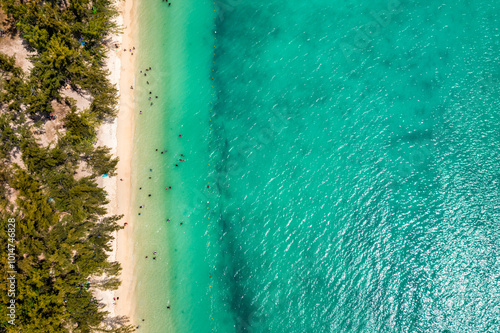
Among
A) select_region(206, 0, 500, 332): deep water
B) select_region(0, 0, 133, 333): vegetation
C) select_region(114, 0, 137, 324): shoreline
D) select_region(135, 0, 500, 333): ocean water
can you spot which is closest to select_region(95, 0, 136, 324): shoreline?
select_region(114, 0, 137, 324): shoreline

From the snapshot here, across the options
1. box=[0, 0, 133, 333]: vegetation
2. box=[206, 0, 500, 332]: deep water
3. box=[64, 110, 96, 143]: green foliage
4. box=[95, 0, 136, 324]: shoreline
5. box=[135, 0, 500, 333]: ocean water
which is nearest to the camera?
box=[0, 0, 133, 333]: vegetation

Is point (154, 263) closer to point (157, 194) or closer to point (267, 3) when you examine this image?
point (157, 194)

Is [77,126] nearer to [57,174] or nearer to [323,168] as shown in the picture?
[57,174]

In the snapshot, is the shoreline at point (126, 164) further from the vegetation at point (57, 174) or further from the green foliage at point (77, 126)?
the green foliage at point (77, 126)

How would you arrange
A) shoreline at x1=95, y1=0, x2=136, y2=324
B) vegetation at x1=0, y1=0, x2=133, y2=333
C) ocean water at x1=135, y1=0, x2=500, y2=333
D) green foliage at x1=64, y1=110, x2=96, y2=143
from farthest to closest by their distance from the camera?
ocean water at x1=135, y1=0, x2=500, y2=333 → shoreline at x1=95, y1=0, x2=136, y2=324 → green foliage at x1=64, y1=110, x2=96, y2=143 → vegetation at x1=0, y1=0, x2=133, y2=333

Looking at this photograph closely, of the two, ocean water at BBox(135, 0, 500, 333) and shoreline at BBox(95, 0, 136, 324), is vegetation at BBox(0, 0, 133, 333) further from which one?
ocean water at BBox(135, 0, 500, 333)

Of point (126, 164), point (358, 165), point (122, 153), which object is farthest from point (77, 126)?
point (358, 165)

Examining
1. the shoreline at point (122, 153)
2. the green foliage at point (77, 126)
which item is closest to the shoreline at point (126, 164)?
the shoreline at point (122, 153)
